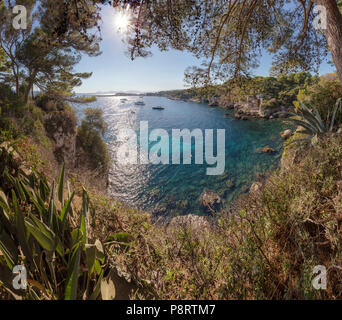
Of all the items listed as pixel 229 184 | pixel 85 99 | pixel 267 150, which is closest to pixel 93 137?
pixel 85 99

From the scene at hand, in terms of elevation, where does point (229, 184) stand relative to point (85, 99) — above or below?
below

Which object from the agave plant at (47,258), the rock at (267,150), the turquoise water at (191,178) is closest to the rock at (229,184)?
the turquoise water at (191,178)

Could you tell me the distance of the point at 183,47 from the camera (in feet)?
11.1

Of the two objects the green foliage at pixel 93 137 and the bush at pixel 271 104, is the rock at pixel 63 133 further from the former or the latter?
the bush at pixel 271 104

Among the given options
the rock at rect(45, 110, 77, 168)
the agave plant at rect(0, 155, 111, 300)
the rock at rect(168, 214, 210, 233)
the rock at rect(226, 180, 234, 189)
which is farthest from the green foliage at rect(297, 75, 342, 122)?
the rock at rect(45, 110, 77, 168)

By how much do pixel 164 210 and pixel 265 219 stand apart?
9.08m

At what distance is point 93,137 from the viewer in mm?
15062

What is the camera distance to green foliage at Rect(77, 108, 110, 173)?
14.3 meters

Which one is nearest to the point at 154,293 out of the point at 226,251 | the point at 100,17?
the point at 226,251

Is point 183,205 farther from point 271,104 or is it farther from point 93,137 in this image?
point 271,104

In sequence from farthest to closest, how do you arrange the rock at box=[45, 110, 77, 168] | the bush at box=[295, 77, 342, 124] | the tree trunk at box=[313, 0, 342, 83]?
the rock at box=[45, 110, 77, 168], the bush at box=[295, 77, 342, 124], the tree trunk at box=[313, 0, 342, 83]

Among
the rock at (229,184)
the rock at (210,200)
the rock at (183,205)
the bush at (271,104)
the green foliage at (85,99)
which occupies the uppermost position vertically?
the bush at (271,104)

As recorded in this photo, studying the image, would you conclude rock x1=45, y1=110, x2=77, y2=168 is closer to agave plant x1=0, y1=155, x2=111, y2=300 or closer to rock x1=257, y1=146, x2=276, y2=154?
agave plant x1=0, y1=155, x2=111, y2=300

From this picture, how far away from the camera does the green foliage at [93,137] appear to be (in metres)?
14.3
